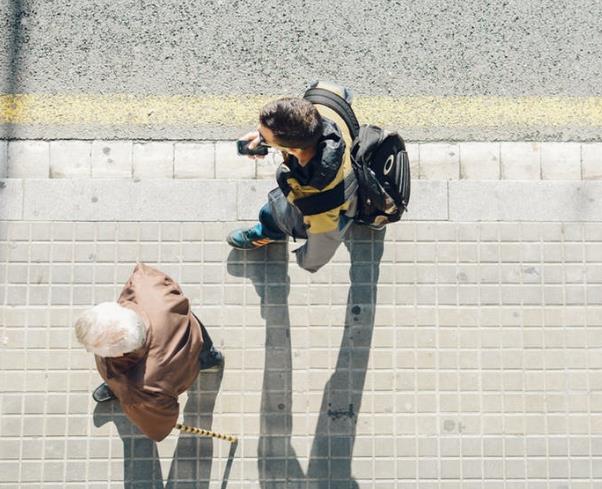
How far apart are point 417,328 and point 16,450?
2880 millimetres

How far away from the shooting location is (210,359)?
5.13 meters

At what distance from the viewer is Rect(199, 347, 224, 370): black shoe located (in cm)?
507

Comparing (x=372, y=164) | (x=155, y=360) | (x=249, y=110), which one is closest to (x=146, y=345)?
(x=155, y=360)

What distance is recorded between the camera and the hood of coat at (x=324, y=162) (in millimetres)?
3791

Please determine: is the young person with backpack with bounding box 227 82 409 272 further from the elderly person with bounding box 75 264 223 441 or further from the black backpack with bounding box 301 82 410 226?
the elderly person with bounding box 75 264 223 441

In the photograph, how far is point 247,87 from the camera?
5680 mm

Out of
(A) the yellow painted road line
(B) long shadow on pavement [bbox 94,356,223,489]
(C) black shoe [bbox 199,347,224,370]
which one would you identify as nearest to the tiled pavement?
(B) long shadow on pavement [bbox 94,356,223,489]

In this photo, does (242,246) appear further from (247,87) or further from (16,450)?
(16,450)

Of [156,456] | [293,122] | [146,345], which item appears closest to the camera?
[293,122]

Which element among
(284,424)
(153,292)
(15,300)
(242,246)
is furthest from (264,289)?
(15,300)

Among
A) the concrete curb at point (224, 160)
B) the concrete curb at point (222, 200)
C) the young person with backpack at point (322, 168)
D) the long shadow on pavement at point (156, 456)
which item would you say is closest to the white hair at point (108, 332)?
the young person with backpack at point (322, 168)

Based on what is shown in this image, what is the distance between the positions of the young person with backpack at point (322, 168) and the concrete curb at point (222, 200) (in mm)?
683

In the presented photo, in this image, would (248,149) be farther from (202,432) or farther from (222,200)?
(202,432)

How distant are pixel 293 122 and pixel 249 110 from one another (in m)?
2.07
